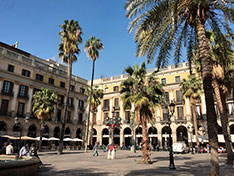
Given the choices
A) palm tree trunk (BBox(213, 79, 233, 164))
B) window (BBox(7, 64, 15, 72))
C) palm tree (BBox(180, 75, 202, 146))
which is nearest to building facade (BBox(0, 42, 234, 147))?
window (BBox(7, 64, 15, 72))

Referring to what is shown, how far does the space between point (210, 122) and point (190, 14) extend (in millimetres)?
5164

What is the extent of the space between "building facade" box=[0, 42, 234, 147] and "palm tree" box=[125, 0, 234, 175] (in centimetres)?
1829

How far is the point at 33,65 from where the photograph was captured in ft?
128

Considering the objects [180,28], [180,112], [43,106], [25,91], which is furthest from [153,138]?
[180,28]

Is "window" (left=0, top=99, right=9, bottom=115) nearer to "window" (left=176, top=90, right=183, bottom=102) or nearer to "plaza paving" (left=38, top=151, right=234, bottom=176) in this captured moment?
"plaza paving" (left=38, top=151, right=234, bottom=176)

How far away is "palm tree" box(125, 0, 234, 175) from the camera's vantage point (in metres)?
8.28

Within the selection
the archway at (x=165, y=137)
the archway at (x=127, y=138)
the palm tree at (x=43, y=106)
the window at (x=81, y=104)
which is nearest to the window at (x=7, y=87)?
the palm tree at (x=43, y=106)

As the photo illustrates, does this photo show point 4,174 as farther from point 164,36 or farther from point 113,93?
point 113,93

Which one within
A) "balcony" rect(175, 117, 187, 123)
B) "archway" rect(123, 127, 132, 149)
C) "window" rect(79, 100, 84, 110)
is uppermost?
"window" rect(79, 100, 84, 110)

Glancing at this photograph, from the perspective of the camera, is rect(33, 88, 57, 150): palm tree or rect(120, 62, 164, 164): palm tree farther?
Result: rect(33, 88, 57, 150): palm tree

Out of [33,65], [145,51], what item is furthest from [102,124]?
[145,51]

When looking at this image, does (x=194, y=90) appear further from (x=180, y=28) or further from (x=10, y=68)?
(x=10, y=68)

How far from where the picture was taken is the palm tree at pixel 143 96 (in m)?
16.4

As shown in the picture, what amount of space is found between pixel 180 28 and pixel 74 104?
4018 centimetres
